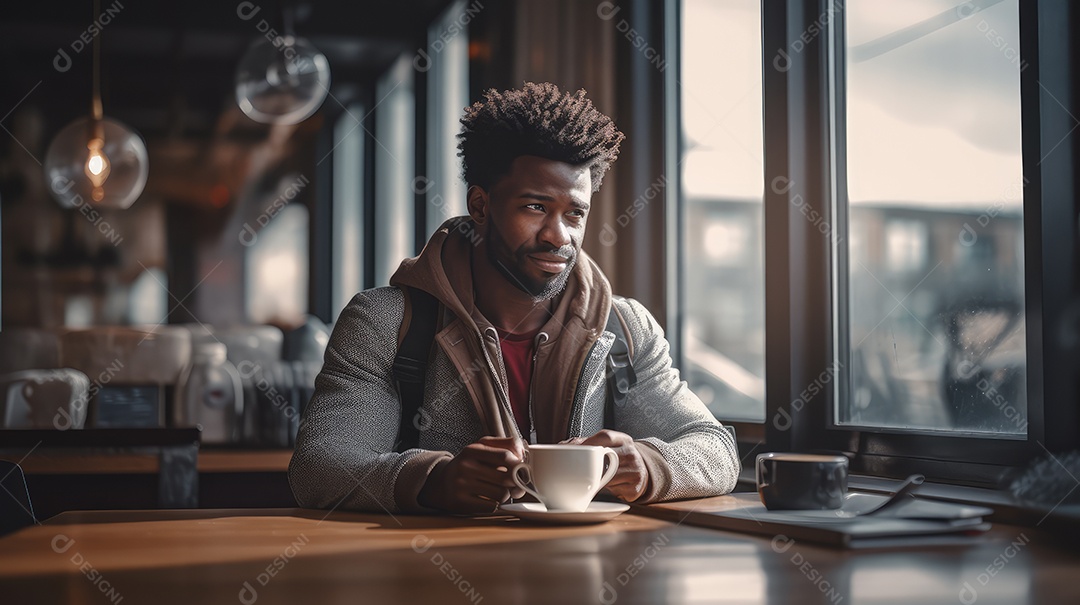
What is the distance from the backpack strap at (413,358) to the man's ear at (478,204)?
24cm

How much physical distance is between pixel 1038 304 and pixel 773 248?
0.82 m

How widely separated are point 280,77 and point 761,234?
213cm

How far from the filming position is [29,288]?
22.4 feet

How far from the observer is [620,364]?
206 cm

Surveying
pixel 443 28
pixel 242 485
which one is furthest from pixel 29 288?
pixel 242 485

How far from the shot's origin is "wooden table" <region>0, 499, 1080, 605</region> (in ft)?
3.11

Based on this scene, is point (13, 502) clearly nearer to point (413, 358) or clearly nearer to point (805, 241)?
point (413, 358)

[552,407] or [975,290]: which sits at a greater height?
[975,290]

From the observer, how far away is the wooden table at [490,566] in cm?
95

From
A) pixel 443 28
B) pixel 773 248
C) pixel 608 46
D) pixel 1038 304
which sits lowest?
pixel 1038 304

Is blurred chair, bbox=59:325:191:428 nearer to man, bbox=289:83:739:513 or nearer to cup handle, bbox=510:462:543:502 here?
man, bbox=289:83:739:513

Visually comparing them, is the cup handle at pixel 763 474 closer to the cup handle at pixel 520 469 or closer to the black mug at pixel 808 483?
the black mug at pixel 808 483

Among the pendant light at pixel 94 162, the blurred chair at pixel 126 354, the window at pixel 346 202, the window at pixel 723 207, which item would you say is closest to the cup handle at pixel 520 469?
the window at pixel 723 207

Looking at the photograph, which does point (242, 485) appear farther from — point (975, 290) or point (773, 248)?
point (975, 290)
